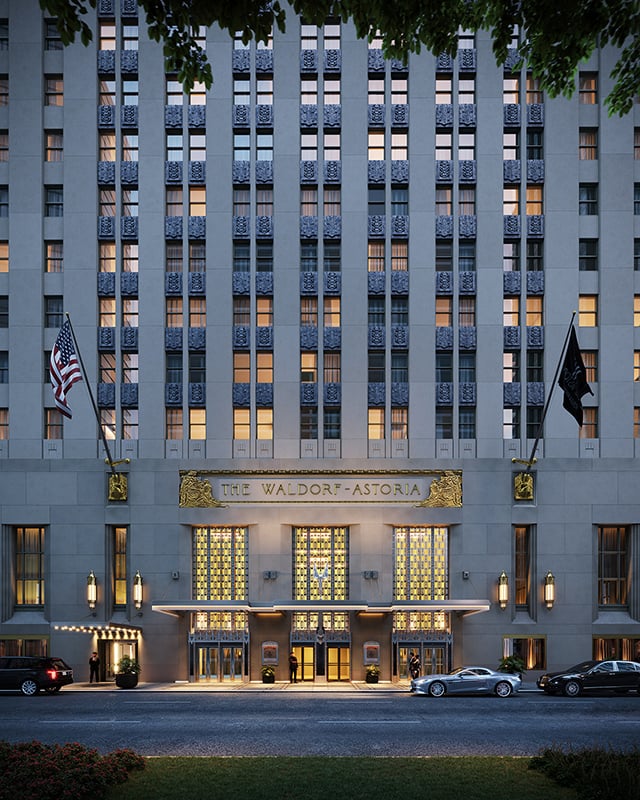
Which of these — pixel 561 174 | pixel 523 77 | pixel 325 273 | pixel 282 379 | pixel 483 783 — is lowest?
pixel 483 783

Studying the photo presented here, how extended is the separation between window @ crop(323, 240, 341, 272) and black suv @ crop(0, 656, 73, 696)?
23028mm

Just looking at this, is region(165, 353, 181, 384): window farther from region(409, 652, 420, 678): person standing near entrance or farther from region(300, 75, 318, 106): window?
region(409, 652, 420, 678): person standing near entrance

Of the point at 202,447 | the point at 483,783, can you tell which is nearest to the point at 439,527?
the point at 202,447

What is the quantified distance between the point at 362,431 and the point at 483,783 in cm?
2389

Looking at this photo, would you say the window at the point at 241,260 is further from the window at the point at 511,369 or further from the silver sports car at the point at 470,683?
the silver sports car at the point at 470,683

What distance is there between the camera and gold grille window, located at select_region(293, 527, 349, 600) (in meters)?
37.7

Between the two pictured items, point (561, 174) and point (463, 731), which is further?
point (561, 174)

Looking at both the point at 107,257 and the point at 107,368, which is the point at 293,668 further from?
the point at 107,257

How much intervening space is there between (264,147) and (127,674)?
2710 cm

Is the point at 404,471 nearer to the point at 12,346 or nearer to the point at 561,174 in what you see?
the point at 561,174

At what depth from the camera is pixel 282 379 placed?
37.9m

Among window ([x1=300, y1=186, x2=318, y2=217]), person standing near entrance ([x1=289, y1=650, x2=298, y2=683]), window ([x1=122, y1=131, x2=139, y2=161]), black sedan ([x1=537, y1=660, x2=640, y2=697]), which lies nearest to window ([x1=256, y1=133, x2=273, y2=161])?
window ([x1=300, y1=186, x2=318, y2=217])

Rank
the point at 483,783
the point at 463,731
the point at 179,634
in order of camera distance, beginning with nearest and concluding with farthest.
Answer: the point at 483,783, the point at 463,731, the point at 179,634

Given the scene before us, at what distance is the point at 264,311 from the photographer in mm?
38531
